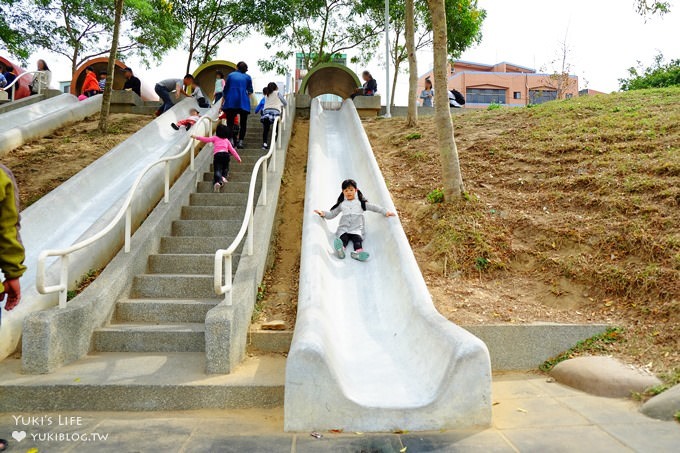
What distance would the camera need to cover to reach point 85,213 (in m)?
6.98

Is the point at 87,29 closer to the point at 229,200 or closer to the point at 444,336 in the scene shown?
the point at 229,200

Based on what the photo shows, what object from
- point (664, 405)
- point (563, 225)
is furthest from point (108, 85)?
point (664, 405)

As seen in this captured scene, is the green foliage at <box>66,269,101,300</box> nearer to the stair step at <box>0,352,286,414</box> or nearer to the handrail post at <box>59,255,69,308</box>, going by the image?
the handrail post at <box>59,255,69,308</box>

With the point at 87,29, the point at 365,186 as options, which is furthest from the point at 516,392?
the point at 87,29

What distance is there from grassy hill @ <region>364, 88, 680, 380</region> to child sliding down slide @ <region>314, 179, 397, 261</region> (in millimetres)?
825

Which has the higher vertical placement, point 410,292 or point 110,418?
point 410,292

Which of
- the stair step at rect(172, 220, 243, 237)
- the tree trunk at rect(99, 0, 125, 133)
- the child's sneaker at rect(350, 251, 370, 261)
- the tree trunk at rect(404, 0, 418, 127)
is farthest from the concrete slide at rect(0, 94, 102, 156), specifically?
the tree trunk at rect(404, 0, 418, 127)

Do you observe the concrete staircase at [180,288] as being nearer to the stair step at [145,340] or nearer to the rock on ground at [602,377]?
the stair step at [145,340]

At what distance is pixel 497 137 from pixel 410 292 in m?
6.30

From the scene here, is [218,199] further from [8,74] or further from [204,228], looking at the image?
[8,74]

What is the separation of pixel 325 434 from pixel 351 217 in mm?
3535

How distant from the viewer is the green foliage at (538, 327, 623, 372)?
466 cm

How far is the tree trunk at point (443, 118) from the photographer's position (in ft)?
23.9

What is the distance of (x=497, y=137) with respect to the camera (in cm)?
1012
